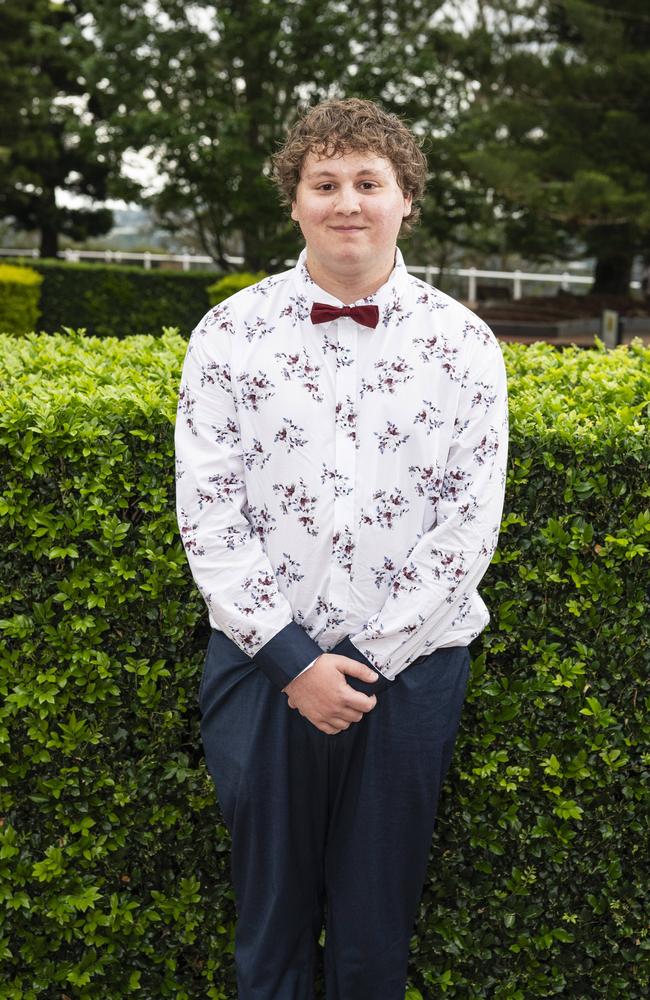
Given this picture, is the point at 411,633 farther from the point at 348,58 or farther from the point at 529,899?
the point at 348,58

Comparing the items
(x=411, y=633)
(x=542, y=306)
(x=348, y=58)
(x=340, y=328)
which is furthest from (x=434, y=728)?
(x=542, y=306)

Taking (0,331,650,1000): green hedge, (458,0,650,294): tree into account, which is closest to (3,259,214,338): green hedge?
(458,0,650,294): tree

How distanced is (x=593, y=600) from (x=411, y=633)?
0.77 metres

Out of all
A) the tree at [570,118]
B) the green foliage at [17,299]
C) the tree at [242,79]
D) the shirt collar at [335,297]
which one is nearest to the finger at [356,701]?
the shirt collar at [335,297]

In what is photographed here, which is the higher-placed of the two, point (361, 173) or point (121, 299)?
point (361, 173)

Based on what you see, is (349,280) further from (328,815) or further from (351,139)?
(328,815)

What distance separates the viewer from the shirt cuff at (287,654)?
7.16 ft

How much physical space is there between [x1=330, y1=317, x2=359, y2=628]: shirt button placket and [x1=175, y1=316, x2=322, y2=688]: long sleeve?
0.12 meters

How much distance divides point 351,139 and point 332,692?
1.16 meters

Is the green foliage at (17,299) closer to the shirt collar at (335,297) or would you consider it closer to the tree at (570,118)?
the tree at (570,118)

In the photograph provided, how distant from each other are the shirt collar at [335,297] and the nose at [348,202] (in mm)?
188

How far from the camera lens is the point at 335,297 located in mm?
2346

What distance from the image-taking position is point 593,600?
277cm

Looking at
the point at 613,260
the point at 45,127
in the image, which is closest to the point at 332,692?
the point at 613,260
